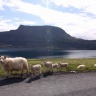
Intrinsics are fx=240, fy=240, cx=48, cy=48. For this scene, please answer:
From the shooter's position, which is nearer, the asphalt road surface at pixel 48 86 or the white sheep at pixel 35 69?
the asphalt road surface at pixel 48 86

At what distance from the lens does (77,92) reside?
17.1m

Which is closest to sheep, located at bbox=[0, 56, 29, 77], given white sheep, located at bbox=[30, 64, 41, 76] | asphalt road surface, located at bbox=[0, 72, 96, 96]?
white sheep, located at bbox=[30, 64, 41, 76]

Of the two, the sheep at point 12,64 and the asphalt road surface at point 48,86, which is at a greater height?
the sheep at point 12,64

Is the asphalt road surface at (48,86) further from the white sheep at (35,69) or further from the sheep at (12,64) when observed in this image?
the white sheep at (35,69)

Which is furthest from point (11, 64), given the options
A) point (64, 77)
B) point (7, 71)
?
point (64, 77)

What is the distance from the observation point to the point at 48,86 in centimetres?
1881

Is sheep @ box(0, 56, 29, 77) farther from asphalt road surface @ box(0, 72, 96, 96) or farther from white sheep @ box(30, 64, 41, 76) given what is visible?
asphalt road surface @ box(0, 72, 96, 96)

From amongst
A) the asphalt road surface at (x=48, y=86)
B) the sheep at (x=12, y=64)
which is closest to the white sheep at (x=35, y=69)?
the sheep at (x=12, y=64)

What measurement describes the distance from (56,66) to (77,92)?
504 inches

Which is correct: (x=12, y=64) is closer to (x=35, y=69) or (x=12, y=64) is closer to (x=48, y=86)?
(x=35, y=69)

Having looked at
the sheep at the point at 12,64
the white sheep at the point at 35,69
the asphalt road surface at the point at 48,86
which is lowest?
the asphalt road surface at the point at 48,86

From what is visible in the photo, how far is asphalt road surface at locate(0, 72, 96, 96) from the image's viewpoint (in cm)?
1662

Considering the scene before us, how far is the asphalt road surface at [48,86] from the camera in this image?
16625 millimetres

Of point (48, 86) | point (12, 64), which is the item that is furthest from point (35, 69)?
point (48, 86)
